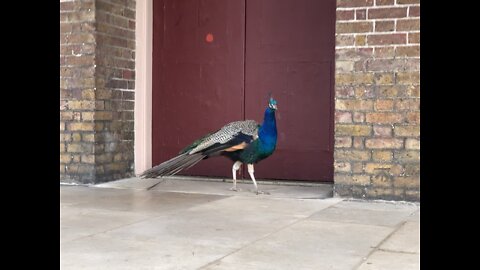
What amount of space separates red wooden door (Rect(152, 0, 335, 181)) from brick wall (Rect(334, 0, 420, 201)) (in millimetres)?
939

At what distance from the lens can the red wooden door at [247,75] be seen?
6426 millimetres

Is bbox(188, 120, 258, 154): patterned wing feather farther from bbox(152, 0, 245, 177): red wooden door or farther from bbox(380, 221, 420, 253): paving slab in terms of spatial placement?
bbox(380, 221, 420, 253): paving slab

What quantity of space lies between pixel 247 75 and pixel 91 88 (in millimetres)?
1755

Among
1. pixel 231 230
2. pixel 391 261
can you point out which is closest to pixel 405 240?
pixel 391 261

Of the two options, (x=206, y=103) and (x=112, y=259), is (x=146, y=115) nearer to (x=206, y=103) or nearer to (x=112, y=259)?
(x=206, y=103)

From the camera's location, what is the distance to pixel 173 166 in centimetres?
560

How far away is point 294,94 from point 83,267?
155 inches

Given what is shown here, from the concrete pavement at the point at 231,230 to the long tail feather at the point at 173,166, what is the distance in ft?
0.74

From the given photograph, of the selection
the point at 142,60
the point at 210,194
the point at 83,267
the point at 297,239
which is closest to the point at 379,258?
the point at 297,239

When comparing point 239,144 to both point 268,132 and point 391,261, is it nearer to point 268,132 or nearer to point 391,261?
point 268,132

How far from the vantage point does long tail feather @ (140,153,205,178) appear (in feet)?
18.2

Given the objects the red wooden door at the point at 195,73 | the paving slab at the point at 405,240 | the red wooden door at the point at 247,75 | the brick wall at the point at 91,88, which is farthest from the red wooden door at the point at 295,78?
the paving slab at the point at 405,240

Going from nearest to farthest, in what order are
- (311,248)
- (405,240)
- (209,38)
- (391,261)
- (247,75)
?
(391,261) → (311,248) → (405,240) → (247,75) → (209,38)

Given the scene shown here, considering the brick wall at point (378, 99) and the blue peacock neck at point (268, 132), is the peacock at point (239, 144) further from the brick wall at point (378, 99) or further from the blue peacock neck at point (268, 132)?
the brick wall at point (378, 99)
